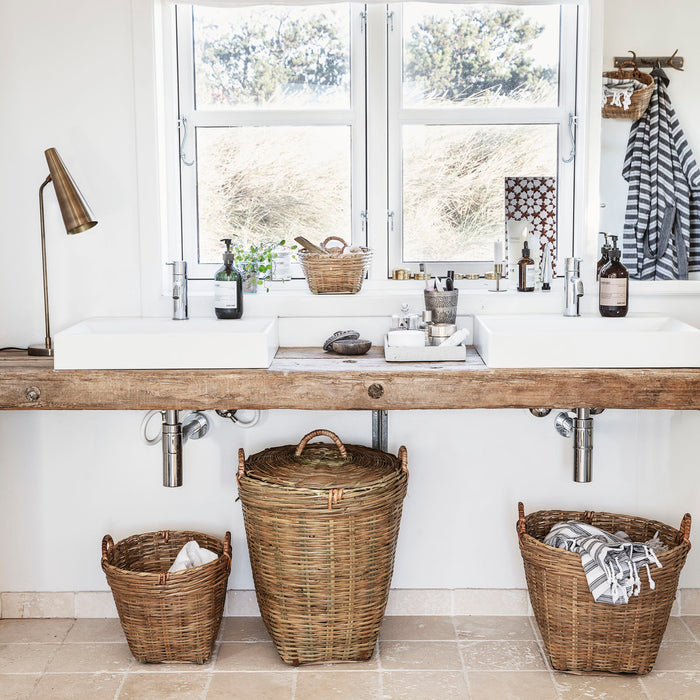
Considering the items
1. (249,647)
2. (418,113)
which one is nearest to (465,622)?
(249,647)

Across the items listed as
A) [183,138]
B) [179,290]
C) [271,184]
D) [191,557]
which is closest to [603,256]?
[271,184]

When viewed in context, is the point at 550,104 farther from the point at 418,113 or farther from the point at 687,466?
the point at 687,466

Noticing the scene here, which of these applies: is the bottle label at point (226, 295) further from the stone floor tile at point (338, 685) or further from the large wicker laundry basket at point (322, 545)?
the stone floor tile at point (338, 685)

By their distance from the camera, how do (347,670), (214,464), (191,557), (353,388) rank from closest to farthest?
1. (353,388)
2. (347,670)
3. (191,557)
4. (214,464)

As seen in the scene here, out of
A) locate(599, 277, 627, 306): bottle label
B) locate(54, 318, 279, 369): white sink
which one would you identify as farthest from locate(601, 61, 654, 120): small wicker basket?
locate(54, 318, 279, 369): white sink

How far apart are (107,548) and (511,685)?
1.27 metres

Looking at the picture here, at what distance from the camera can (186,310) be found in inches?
113

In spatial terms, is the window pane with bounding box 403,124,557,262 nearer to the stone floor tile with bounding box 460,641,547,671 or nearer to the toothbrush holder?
the toothbrush holder

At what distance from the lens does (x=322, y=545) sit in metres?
2.54

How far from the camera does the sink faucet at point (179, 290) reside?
2.81 m

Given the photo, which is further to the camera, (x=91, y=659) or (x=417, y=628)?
(x=417, y=628)

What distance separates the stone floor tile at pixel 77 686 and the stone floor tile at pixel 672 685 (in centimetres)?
151

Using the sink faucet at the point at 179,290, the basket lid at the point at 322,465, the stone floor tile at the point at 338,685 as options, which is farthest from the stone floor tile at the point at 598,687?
the sink faucet at the point at 179,290

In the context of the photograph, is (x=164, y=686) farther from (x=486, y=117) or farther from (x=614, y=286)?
(x=486, y=117)
